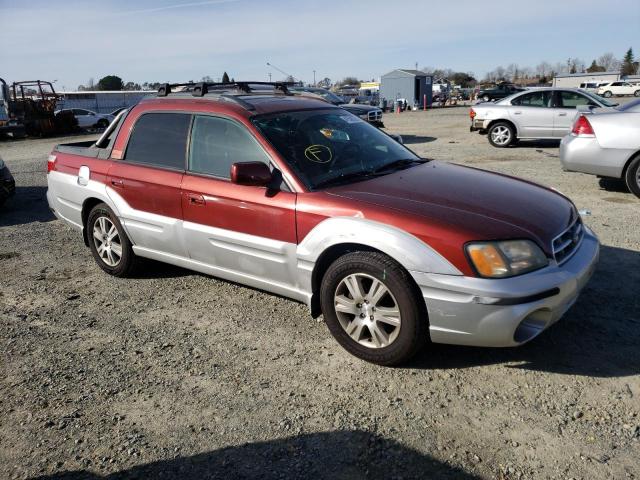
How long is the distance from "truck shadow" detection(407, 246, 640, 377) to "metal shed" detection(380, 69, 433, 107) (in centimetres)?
4367

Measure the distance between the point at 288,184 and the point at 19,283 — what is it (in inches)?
125

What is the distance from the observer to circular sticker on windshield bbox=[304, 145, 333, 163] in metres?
3.86

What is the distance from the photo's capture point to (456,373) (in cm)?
329

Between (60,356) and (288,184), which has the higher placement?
(288,184)

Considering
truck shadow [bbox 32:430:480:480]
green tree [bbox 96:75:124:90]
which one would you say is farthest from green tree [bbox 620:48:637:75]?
truck shadow [bbox 32:430:480:480]

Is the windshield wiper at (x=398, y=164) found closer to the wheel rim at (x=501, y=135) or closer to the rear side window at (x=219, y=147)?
the rear side window at (x=219, y=147)

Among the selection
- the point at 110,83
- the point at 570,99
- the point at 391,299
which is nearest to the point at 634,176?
the point at 391,299

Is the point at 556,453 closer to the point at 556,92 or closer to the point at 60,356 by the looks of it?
the point at 60,356

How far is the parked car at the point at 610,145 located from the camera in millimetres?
7090

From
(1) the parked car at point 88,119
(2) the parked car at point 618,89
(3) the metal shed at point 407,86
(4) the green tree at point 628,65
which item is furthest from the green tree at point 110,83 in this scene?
(4) the green tree at point 628,65

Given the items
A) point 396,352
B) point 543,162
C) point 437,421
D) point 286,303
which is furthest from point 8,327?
point 543,162

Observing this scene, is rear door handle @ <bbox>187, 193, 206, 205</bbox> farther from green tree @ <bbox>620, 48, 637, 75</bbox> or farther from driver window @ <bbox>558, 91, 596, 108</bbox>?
green tree @ <bbox>620, 48, 637, 75</bbox>

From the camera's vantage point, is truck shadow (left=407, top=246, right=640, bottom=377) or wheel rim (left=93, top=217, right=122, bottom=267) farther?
wheel rim (left=93, top=217, right=122, bottom=267)

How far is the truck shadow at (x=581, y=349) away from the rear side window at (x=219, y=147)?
188cm
